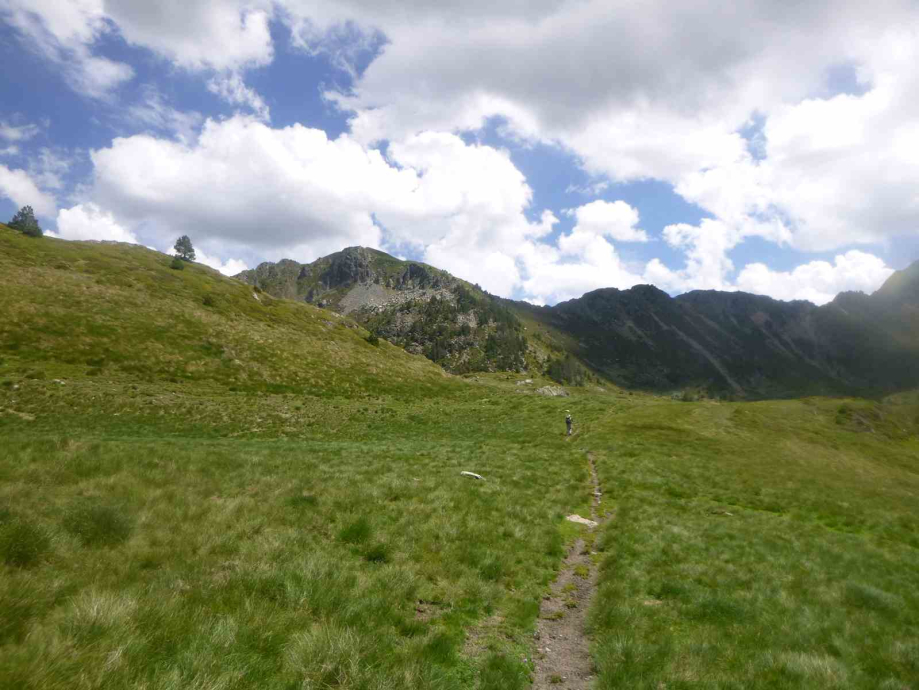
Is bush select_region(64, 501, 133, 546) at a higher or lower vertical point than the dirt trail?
higher

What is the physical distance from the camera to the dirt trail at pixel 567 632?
7.66 meters

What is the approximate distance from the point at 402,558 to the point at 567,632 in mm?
3809

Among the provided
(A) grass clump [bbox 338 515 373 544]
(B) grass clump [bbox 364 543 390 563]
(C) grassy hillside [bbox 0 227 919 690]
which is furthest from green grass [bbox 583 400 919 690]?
(A) grass clump [bbox 338 515 373 544]

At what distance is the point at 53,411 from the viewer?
28594mm

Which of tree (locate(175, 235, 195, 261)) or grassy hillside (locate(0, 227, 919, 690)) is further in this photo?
tree (locate(175, 235, 195, 261))

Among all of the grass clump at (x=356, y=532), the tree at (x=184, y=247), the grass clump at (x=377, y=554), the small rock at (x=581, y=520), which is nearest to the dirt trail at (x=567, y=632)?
the grass clump at (x=377, y=554)

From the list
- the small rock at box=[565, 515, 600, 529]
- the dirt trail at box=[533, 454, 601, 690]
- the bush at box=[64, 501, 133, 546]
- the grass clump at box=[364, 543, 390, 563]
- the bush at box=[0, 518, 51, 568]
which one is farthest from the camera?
the small rock at box=[565, 515, 600, 529]

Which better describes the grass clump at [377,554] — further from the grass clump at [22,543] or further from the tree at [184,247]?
the tree at [184,247]

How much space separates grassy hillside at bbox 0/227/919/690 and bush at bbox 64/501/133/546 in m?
0.05

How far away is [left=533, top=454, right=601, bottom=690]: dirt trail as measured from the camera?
7.66 m

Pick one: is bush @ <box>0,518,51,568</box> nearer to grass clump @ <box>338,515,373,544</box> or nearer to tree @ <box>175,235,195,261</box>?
grass clump @ <box>338,515,373,544</box>

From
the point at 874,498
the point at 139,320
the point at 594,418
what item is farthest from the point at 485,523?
the point at 139,320

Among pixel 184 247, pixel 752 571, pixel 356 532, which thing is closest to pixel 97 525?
pixel 356 532

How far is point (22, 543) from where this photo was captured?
6988 mm
